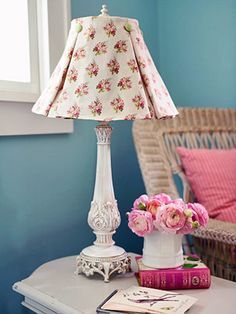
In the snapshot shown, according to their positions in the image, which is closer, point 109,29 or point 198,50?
point 109,29

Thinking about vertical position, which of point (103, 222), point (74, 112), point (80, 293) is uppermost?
point (74, 112)

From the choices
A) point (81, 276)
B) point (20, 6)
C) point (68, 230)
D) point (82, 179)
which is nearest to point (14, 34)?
point (20, 6)

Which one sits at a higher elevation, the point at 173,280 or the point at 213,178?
the point at 213,178

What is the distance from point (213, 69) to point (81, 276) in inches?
46.2

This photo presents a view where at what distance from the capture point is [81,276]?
118 cm

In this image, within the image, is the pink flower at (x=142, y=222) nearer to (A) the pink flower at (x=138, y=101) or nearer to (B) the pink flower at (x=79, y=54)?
(A) the pink flower at (x=138, y=101)

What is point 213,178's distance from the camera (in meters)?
1.66

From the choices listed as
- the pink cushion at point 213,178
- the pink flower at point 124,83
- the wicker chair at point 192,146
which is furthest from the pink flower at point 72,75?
the pink cushion at point 213,178

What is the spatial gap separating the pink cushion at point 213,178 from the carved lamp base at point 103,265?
1.75 feet

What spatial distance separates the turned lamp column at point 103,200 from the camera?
45.9 inches

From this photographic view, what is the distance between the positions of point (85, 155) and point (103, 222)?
540mm

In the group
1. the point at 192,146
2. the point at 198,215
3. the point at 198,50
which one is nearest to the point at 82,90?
the point at 198,215

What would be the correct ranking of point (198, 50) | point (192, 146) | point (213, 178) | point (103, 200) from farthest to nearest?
point (198, 50), point (192, 146), point (213, 178), point (103, 200)

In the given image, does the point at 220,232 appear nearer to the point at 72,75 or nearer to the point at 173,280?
the point at 173,280
